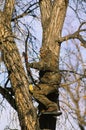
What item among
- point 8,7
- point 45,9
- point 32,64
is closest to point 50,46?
point 32,64

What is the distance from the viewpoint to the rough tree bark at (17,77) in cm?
606

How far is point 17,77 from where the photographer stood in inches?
248

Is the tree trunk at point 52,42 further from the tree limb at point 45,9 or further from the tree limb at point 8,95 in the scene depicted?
the tree limb at point 8,95

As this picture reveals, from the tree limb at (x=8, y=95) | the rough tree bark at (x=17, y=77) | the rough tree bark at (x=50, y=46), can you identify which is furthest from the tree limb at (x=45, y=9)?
the tree limb at (x=8, y=95)

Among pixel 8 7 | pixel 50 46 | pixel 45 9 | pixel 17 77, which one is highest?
pixel 45 9

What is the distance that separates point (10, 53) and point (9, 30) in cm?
50

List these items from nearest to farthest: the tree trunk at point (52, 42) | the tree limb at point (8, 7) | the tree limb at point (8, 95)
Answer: the tree limb at point (8, 95) → the tree trunk at point (52, 42) → the tree limb at point (8, 7)

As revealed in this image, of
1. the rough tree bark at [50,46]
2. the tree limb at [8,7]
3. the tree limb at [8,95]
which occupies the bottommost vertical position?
the tree limb at [8,95]

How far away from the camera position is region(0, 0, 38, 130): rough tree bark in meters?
6.06

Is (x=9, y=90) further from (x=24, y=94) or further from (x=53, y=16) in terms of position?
(x=53, y=16)

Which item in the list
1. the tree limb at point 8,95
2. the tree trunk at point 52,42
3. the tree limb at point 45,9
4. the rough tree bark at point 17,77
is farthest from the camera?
the tree limb at point 45,9

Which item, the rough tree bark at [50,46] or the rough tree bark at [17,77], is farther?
the rough tree bark at [50,46]

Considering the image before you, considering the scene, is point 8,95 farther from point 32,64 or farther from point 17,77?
point 32,64

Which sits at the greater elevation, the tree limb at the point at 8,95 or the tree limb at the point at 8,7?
the tree limb at the point at 8,7
